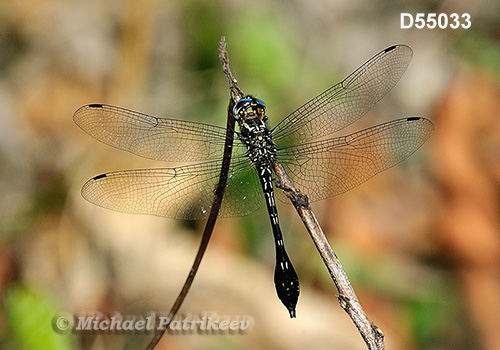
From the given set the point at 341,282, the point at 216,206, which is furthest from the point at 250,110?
the point at 341,282

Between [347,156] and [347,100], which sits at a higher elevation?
[347,100]

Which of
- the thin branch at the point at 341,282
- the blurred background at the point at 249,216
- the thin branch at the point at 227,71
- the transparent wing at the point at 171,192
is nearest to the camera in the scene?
the thin branch at the point at 341,282

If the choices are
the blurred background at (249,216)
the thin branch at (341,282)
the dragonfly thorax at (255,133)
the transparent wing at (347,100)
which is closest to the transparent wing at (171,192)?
the dragonfly thorax at (255,133)

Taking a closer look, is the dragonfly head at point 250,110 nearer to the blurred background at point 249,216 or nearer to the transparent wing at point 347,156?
the transparent wing at point 347,156

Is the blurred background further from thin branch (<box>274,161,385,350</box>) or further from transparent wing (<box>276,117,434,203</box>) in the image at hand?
thin branch (<box>274,161,385,350</box>)

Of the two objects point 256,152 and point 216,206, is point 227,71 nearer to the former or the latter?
point 216,206

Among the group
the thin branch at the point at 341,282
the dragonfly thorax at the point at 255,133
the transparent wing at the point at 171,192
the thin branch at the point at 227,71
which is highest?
the dragonfly thorax at the point at 255,133

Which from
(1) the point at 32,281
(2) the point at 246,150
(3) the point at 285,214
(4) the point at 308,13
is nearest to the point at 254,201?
(2) the point at 246,150
